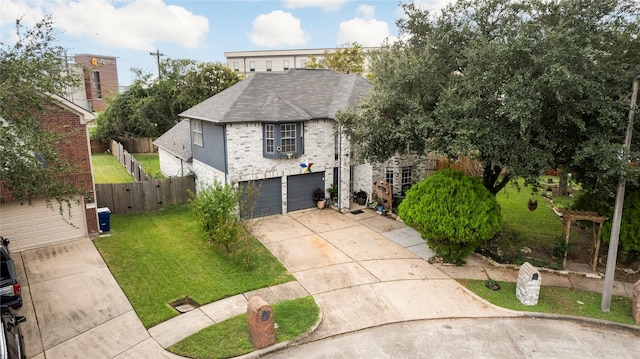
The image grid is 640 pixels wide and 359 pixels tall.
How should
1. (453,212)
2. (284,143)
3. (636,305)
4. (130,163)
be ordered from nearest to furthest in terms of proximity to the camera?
(636,305) → (453,212) → (284,143) → (130,163)

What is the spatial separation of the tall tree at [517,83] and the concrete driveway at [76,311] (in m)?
9.48

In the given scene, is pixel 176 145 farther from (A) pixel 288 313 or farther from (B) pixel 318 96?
(A) pixel 288 313

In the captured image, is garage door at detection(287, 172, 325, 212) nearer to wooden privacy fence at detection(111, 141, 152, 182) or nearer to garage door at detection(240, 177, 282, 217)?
garage door at detection(240, 177, 282, 217)

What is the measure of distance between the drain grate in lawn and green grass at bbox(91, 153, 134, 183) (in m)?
16.5

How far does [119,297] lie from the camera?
1126 centimetres

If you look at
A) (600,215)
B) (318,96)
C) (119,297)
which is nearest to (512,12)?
(600,215)

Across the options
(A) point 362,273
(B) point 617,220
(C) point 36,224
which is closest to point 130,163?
(C) point 36,224

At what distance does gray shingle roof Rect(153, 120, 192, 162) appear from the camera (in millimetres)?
21869

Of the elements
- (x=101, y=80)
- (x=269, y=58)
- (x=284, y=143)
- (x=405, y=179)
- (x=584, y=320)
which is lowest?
(x=584, y=320)

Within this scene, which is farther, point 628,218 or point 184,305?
point 628,218

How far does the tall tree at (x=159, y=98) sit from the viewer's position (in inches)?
1350

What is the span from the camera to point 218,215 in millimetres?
13266

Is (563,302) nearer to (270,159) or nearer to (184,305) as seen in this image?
(184,305)

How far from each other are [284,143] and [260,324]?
35.2 feet
